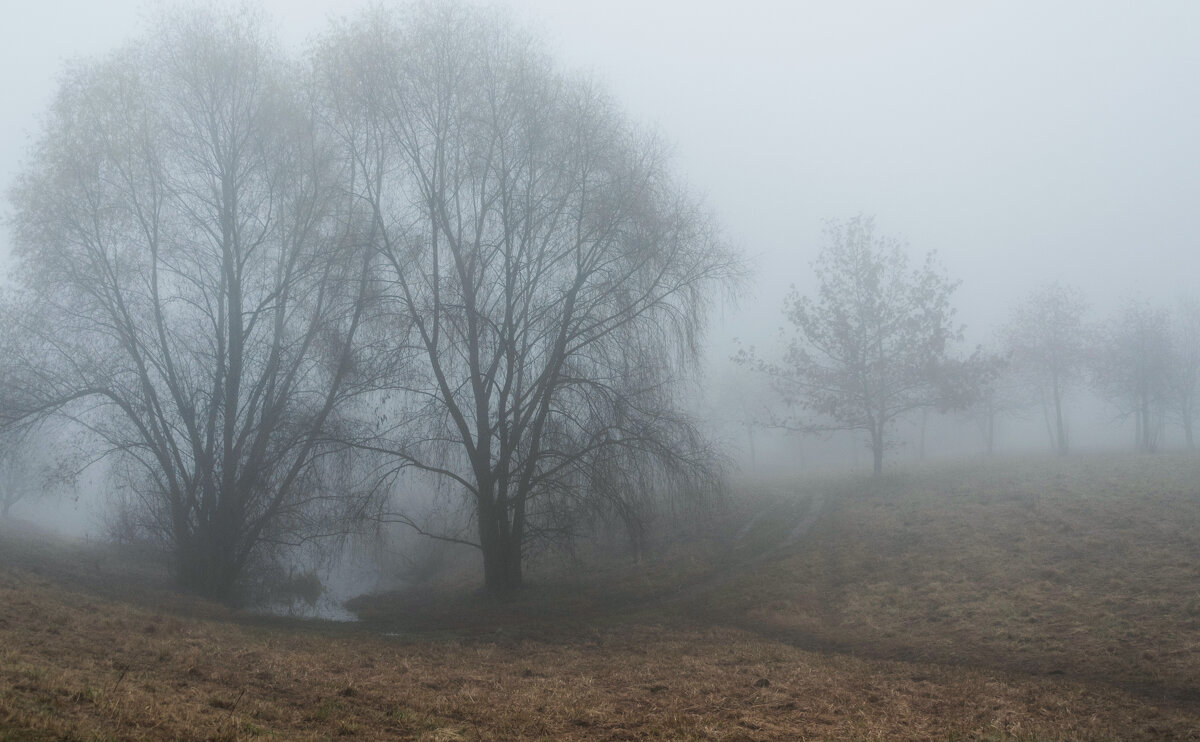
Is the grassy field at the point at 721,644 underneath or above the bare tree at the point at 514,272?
underneath

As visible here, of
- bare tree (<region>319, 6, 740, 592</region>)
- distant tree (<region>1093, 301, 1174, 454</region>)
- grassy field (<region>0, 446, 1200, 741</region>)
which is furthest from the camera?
distant tree (<region>1093, 301, 1174, 454</region>)

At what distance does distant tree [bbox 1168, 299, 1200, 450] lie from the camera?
45562mm

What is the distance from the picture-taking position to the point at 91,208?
20516mm

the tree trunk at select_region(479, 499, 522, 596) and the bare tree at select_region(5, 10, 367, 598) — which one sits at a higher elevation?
the bare tree at select_region(5, 10, 367, 598)

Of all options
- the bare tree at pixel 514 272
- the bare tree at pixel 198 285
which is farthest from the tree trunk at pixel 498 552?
the bare tree at pixel 198 285

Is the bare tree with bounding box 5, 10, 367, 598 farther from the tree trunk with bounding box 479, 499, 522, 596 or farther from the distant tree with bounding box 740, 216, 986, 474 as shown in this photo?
the distant tree with bounding box 740, 216, 986, 474

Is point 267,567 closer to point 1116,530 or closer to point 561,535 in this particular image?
point 561,535

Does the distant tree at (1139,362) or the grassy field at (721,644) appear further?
the distant tree at (1139,362)

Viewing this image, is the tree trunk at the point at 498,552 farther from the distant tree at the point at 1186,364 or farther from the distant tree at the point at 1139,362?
the distant tree at the point at 1186,364

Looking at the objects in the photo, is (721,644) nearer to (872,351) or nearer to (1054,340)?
(872,351)

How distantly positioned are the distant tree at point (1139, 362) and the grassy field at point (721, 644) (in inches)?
886

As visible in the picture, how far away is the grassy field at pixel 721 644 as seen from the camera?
296 inches

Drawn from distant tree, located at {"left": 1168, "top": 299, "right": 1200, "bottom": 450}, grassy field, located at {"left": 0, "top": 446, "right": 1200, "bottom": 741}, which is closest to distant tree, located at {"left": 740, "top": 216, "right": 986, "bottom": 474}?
grassy field, located at {"left": 0, "top": 446, "right": 1200, "bottom": 741}

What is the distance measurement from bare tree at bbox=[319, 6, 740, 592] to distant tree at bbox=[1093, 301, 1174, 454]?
3590 cm
